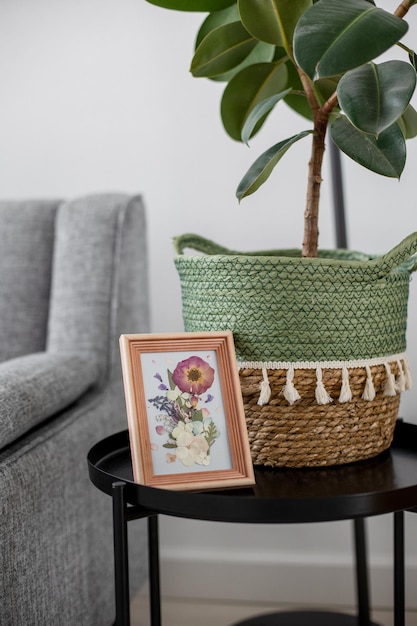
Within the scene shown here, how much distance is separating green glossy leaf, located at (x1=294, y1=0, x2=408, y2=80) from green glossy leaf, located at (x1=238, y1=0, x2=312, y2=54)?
0.50 ft

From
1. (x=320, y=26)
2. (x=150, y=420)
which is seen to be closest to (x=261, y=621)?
(x=150, y=420)

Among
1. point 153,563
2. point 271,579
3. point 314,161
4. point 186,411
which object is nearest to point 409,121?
point 314,161

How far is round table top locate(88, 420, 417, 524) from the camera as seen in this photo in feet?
2.50

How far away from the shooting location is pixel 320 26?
73 cm

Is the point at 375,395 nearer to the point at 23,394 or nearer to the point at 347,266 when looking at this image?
the point at 347,266

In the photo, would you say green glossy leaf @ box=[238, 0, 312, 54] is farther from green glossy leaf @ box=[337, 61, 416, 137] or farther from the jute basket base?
the jute basket base

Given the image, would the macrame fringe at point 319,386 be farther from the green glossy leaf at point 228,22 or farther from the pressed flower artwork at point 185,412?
the green glossy leaf at point 228,22

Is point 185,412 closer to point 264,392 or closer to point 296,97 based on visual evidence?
point 264,392

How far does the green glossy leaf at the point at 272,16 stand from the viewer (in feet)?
2.90

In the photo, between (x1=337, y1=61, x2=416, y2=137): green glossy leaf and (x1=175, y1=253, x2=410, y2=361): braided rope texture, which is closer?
(x1=337, y1=61, x2=416, y2=137): green glossy leaf

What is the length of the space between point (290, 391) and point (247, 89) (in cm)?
50

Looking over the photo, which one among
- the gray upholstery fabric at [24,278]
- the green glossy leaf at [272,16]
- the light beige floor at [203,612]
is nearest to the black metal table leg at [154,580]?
the light beige floor at [203,612]

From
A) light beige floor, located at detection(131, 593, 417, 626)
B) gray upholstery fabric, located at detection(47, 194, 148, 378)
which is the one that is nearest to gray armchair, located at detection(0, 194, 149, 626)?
gray upholstery fabric, located at detection(47, 194, 148, 378)

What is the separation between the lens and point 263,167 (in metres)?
0.88
